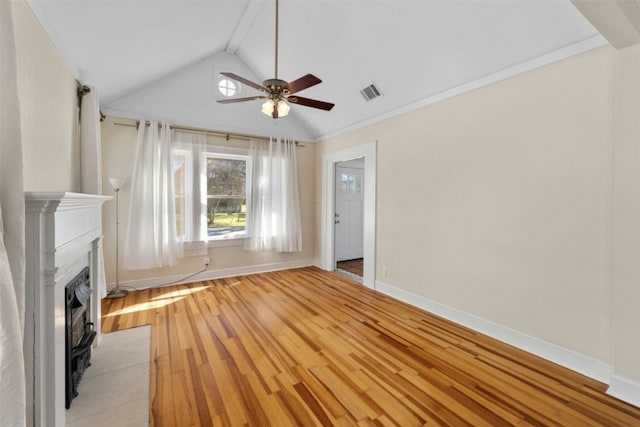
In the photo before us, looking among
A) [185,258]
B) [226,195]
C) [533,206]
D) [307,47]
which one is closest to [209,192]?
[226,195]

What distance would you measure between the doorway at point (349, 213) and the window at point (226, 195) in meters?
1.95

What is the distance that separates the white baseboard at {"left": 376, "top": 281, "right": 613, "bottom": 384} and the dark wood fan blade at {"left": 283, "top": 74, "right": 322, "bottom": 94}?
2.70 meters

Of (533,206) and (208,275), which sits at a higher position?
(533,206)

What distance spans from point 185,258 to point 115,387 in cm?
249

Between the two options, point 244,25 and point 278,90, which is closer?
point 278,90

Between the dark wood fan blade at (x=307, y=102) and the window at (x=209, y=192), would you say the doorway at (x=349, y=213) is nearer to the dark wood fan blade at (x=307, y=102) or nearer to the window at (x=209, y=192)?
the window at (x=209, y=192)

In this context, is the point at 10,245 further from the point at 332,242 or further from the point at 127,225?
the point at 332,242

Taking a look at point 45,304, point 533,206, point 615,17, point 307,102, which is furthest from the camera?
point 307,102

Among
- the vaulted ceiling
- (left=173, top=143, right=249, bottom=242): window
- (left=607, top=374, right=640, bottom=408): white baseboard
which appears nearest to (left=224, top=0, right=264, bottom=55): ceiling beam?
the vaulted ceiling

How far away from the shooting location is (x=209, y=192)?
4.38 meters

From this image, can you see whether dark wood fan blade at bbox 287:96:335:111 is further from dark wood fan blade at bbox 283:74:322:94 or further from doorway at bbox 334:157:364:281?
doorway at bbox 334:157:364:281

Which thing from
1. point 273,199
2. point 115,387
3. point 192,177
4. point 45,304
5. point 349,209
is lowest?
point 115,387

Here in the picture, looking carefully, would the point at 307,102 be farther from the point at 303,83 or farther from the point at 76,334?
the point at 76,334

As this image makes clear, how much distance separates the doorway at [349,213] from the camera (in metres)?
5.65
